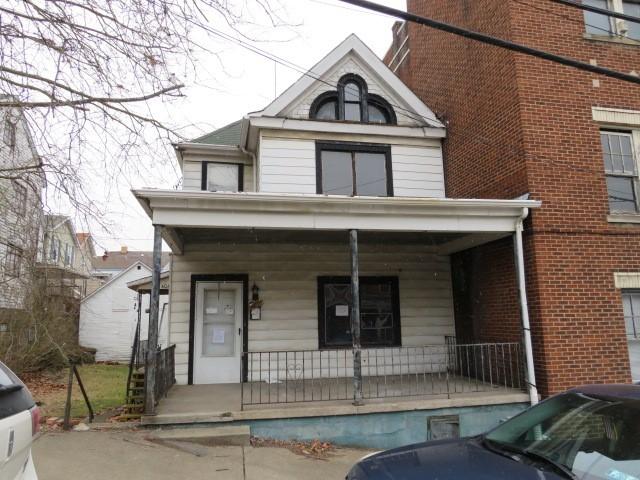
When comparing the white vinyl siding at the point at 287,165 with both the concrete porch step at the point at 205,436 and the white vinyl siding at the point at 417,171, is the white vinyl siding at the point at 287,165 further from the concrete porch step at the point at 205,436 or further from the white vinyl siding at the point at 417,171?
the concrete porch step at the point at 205,436

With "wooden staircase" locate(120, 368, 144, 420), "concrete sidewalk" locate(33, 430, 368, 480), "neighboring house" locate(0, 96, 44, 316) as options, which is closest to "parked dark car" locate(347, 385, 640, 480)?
"concrete sidewalk" locate(33, 430, 368, 480)

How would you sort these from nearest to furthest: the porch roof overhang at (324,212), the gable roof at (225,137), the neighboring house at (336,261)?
the porch roof overhang at (324,212) → the neighboring house at (336,261) → the gable roof at (225,137)

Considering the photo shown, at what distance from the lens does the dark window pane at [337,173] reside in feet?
32.7

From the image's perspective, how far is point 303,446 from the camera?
6391mm

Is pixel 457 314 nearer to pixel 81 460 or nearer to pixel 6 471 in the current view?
pixel 81 460

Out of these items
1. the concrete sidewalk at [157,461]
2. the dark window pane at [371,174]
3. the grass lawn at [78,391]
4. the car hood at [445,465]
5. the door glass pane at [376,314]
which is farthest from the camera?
the dark window pane at [371,174]

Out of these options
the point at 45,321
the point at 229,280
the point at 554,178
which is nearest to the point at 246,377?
the point at 229,280

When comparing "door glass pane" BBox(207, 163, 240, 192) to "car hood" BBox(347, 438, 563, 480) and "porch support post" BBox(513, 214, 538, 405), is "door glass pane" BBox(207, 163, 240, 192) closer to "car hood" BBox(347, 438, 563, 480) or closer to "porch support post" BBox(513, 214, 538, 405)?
"porch support post" BBox(513, 214, 538, 405)

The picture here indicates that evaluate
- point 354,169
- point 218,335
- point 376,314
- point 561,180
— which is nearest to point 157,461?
point 218,335

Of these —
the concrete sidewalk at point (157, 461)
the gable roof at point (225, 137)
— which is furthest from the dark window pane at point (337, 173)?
the concrete sidewalk at point (157, 461)

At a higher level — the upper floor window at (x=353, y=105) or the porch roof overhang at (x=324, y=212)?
the upper floor window at (x=353, y=105)

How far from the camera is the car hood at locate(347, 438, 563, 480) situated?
2898 millimetres

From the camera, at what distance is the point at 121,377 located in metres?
14.1

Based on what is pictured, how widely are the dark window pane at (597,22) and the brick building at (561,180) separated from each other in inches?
1.0
